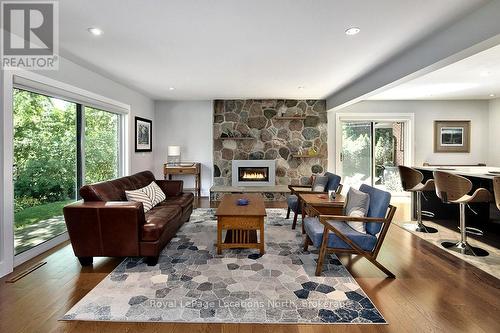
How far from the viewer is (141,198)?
145 inches

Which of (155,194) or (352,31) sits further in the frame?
(155,194)

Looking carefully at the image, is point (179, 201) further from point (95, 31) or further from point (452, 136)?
point (452, 136)

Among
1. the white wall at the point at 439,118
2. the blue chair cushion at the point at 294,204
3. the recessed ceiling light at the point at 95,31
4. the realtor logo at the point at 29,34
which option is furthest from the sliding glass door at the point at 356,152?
the realtor logo at the point at 29,34

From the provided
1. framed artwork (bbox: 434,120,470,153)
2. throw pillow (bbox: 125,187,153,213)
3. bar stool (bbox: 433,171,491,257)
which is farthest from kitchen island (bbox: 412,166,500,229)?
throw pillow (bbox: 125,187,153,213)

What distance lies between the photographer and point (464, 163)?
22.5ft

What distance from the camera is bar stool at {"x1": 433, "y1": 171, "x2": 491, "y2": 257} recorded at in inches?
130

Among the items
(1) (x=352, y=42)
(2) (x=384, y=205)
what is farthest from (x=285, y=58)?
(2) (x=384, y=205)

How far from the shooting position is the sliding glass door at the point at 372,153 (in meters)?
7.05

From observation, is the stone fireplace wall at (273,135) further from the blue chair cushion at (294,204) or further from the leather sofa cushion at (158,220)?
the leather sofa cushion at (158,220)

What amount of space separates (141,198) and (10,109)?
1.69 meters

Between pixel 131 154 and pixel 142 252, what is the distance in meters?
3.42

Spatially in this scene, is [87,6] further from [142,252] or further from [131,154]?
[131,154]

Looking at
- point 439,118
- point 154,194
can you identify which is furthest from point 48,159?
point 439,118

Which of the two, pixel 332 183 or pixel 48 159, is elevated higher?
pixel 48 159
